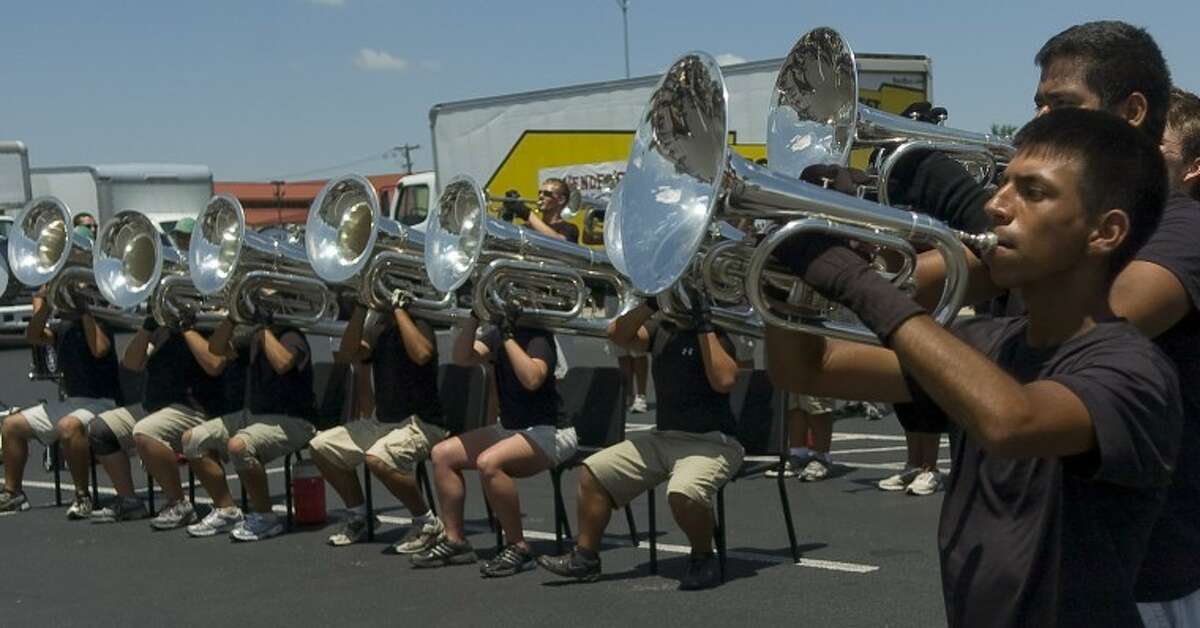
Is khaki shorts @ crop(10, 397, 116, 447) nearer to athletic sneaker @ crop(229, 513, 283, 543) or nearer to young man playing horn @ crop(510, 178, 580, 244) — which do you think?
athletic sneaker @ crop(229, 513, 283, 543)

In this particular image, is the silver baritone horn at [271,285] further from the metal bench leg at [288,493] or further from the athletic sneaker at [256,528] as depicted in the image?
the athletic sneaker at [256,528]

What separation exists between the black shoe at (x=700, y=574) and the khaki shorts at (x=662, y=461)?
24 cm

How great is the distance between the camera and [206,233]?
9375 millimetres

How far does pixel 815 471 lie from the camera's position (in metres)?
9.60

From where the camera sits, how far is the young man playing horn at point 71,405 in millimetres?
9594

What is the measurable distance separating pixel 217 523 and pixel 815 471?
3.44 m

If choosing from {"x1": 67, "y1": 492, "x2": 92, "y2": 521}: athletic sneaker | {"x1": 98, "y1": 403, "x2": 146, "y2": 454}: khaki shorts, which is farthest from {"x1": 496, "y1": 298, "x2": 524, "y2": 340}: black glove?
→ {"x1": 67, "y1": 492, "x2": 92, "y2": 521}: athletic sneaker

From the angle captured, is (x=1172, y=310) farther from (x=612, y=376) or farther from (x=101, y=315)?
(x=101, y=315)

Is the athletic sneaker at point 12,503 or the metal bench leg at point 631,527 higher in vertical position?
the metal bench leg at point 631,527

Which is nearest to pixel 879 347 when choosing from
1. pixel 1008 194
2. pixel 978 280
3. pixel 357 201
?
pixel 978 280

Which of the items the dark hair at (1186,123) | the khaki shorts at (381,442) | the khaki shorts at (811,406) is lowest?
the khaki shorts at (811,406)

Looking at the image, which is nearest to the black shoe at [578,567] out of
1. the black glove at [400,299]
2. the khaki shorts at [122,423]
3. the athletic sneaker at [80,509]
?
the black glove at [400,299]

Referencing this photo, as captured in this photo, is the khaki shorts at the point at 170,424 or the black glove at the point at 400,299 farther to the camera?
the khaki shorts at the point at 170,424

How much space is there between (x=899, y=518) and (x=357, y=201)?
3286 mm
